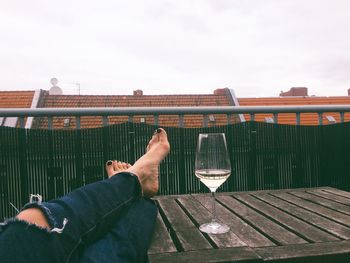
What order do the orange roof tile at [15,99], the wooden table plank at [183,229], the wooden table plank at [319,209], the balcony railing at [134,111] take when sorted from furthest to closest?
the orange roof tile at [15,99] < the balcony railing at [134,111] < the wooden table plank at [319,209] < the wooden table plank at [183,229]

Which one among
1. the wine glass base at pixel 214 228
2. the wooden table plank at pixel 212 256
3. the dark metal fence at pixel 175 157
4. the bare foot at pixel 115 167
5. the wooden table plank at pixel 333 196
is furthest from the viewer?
the dark metal fence at pixel 175 157

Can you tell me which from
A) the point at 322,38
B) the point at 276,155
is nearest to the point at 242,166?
the point at 276,155

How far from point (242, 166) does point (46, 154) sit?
147 cm

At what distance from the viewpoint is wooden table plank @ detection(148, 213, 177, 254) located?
93 centimetres

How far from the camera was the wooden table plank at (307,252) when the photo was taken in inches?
34.2

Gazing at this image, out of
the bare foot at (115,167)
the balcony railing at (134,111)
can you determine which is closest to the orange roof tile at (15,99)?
A: the balcony railing at (134,111)

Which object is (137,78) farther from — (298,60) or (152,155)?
(152,155)

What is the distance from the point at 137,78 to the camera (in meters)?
55.0

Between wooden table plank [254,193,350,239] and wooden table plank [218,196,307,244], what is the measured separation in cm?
13

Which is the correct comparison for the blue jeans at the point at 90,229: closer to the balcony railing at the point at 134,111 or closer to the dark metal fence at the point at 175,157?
the dark metal fence at the point at 175,157

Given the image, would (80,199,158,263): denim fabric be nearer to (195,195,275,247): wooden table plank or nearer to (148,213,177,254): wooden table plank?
(148,213,177,254): wooden table plank

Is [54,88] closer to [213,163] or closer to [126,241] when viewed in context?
[213,163]

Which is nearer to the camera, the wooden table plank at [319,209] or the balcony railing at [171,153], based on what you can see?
the wooden table plank at [319,209]

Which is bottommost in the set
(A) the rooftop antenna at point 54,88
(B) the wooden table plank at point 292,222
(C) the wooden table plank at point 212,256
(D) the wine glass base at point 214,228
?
(B) the wooden table plank at point 292,222
